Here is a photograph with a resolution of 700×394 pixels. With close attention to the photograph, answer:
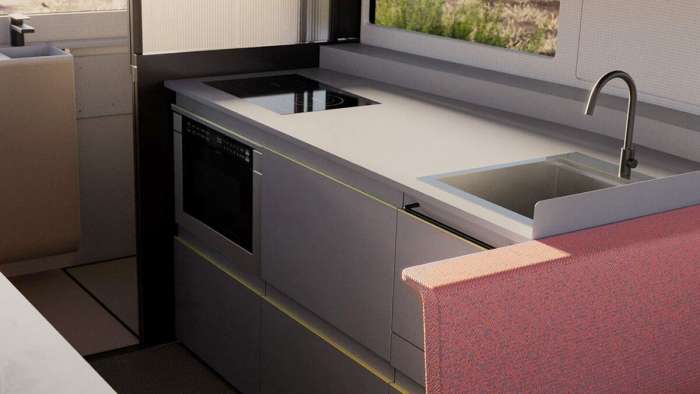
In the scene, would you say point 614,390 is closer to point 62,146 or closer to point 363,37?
point 363,37

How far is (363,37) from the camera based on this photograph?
12.3 ft

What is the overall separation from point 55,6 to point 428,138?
6.36ft

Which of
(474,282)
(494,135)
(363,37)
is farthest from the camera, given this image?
(363,37)

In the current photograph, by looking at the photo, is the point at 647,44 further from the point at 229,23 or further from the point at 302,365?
Result: the point at 229,23

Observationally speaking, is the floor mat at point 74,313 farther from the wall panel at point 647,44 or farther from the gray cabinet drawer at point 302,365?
the wall panel at point 647,44

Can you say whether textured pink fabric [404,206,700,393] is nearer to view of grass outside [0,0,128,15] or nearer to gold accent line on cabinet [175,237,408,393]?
gold accent line on cabinet [175,237,408,393]

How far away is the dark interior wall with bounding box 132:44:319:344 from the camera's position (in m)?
3.29

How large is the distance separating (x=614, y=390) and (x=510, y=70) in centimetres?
137

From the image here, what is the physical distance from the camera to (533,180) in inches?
97.6

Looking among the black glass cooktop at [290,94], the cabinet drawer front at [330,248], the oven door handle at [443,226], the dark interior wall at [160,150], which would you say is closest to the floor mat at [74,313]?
the dark interior wall at [160,150]

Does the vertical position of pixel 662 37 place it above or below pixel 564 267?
above

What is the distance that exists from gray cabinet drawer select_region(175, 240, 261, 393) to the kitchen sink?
36.1 inches

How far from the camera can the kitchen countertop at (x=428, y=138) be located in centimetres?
237

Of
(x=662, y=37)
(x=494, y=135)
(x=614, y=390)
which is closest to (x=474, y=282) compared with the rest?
(x=614, y=390)
